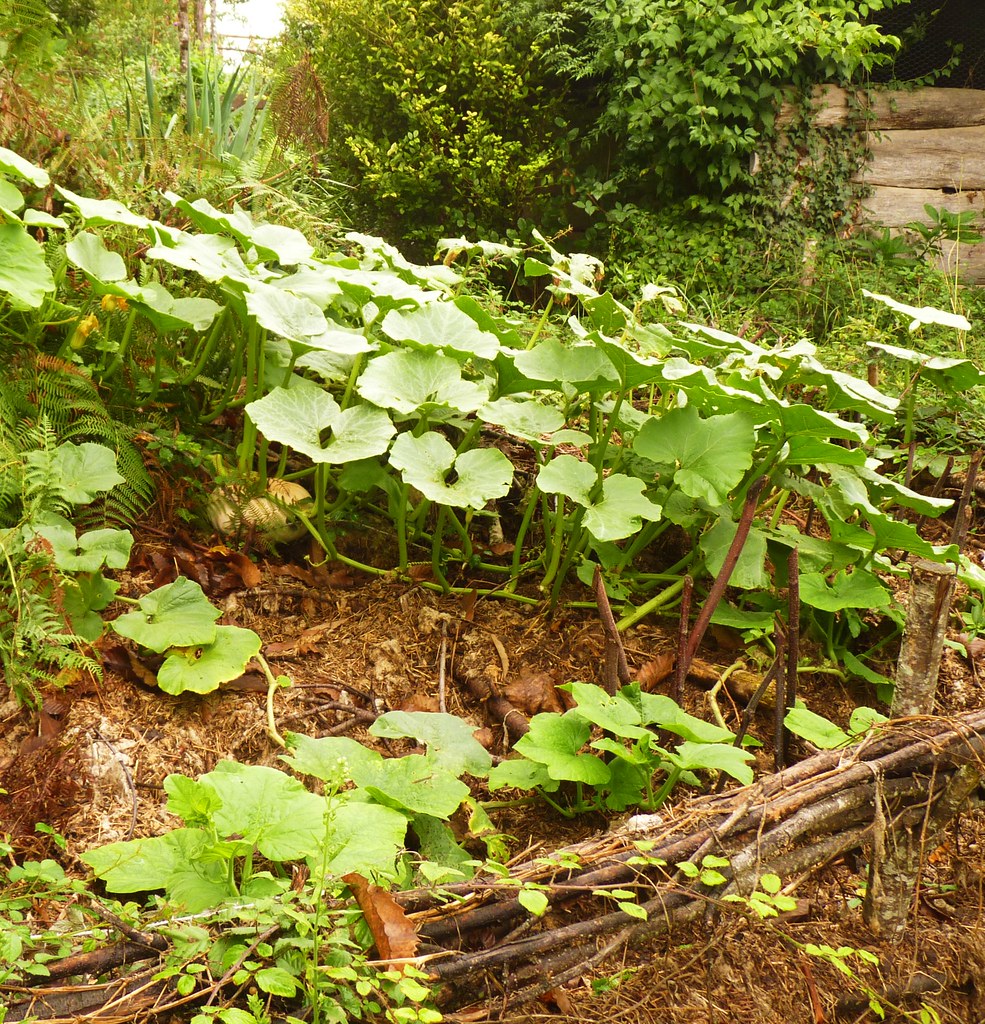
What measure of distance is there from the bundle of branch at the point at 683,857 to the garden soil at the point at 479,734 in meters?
0.06

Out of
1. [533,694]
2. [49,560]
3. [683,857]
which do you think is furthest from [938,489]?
[49,560]

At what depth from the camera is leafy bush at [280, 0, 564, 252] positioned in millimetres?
5848

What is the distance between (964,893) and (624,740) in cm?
64

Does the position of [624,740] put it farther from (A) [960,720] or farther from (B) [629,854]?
(A) [960,720]

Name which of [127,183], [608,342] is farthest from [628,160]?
[608,342]

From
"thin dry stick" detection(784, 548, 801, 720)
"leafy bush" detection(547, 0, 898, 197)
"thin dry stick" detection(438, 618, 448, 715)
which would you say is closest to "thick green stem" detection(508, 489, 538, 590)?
"thin dry stick" detection(438, 618, 448, 715)

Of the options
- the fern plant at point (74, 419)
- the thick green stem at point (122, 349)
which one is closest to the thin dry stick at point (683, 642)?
the fern plant at point (74, 419)

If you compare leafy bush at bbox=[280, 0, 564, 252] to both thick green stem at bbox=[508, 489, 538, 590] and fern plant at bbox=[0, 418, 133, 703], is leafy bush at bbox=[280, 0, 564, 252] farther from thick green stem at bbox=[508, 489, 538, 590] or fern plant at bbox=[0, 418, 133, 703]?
fern plant at bbox=[0, 418, 133, 703]

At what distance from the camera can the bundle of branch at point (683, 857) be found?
97cm

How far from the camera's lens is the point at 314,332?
1782 millimetres

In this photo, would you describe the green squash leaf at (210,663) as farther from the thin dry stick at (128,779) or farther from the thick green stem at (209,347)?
the thick green stem at (209,347)

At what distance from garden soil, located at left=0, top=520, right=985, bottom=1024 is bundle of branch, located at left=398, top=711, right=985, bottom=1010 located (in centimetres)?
6

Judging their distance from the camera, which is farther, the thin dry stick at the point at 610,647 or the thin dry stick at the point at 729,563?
the thin dry stick at the point at 729,563

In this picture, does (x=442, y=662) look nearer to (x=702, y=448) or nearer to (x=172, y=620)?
(x=172, y=620)
